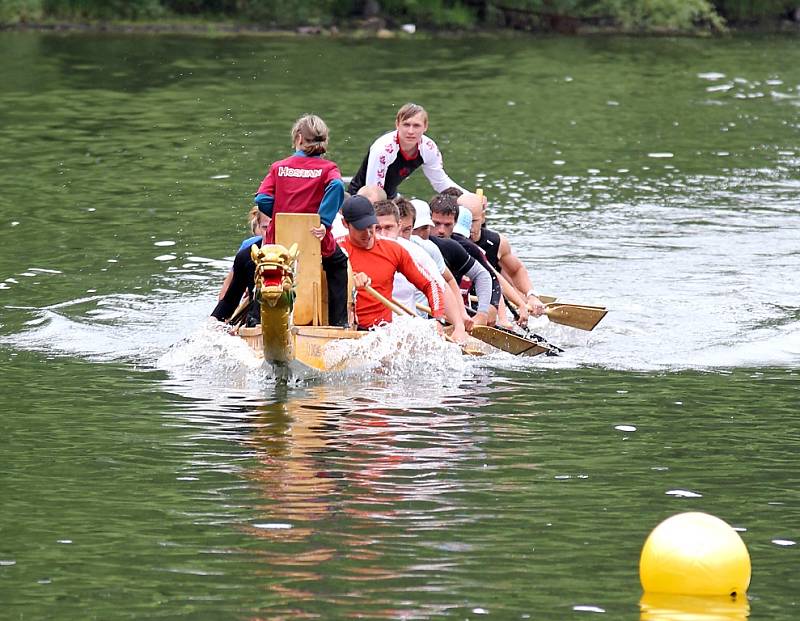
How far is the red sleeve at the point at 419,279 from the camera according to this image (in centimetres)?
1270

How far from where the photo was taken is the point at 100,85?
3456cm

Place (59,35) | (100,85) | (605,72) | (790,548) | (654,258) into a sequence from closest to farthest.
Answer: (790,548), (654,258), (100,85), (605,72), (59,35)

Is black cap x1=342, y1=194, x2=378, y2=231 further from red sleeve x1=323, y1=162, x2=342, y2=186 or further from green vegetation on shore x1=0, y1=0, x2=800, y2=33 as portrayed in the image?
green vegetation on shore x1=0, y1=0, x2=800, y2=33

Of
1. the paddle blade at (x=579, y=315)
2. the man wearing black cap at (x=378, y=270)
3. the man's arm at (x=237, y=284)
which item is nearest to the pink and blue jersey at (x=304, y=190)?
the man wearing black cap at (x=378, y=270)

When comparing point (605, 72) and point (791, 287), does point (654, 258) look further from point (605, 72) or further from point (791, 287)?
point (605, 72)

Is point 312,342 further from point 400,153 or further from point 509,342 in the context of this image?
point 400,153

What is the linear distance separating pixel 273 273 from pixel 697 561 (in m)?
4.43

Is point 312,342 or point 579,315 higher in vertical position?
point 312,342

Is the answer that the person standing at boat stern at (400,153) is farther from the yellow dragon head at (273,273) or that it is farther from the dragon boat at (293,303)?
the yellow dragon head at (273,273)

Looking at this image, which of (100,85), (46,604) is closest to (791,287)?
(46,604)

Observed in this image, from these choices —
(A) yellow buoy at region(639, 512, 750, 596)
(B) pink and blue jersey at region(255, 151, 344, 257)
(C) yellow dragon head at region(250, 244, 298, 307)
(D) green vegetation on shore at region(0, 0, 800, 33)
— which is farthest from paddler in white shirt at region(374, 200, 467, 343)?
(D) green vegetation on shore at region(0, 0, 800, 33)

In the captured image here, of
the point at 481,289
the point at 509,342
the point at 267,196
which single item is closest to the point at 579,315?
the point at 481,289

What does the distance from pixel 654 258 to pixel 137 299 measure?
613 cm

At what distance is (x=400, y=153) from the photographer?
1477 centimetres
